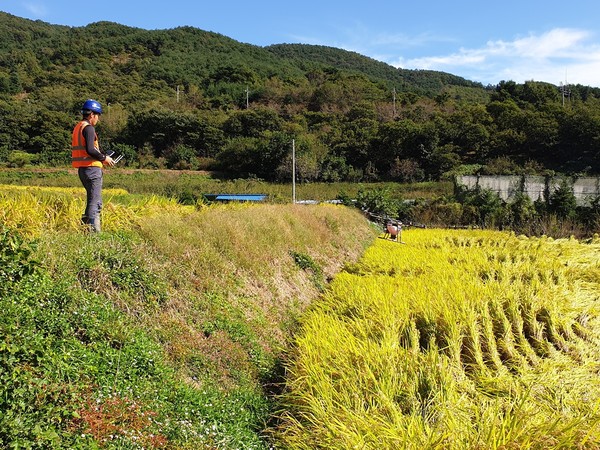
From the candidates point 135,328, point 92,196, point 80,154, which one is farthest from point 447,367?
point 80,154

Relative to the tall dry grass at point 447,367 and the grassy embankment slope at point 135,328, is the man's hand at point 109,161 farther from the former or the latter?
the tall dry grass at point 447,367

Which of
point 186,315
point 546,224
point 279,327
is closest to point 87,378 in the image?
point 186,315

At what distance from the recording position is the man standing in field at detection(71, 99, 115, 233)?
4211 mm

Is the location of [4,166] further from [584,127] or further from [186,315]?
[584,127]

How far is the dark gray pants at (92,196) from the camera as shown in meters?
4.25

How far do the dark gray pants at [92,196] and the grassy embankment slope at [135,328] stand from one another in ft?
0.46

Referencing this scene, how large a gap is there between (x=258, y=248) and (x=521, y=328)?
340 centimetres

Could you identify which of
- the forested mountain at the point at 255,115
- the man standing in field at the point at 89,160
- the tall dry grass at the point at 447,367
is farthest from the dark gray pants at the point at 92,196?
the forested mountain at the point at 255,115

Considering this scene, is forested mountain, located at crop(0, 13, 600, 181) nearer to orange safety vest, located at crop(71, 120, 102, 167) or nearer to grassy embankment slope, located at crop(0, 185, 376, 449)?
grassy embankment slope, located at crop(0, 185, 376, 449)

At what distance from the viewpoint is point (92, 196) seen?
4281 mm

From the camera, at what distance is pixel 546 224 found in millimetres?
17031

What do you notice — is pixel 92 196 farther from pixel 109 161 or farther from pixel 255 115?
pixel 255 115

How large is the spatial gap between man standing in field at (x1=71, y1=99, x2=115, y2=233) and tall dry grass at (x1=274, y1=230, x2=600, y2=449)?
2.50 m

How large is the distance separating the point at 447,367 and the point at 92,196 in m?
3.75
